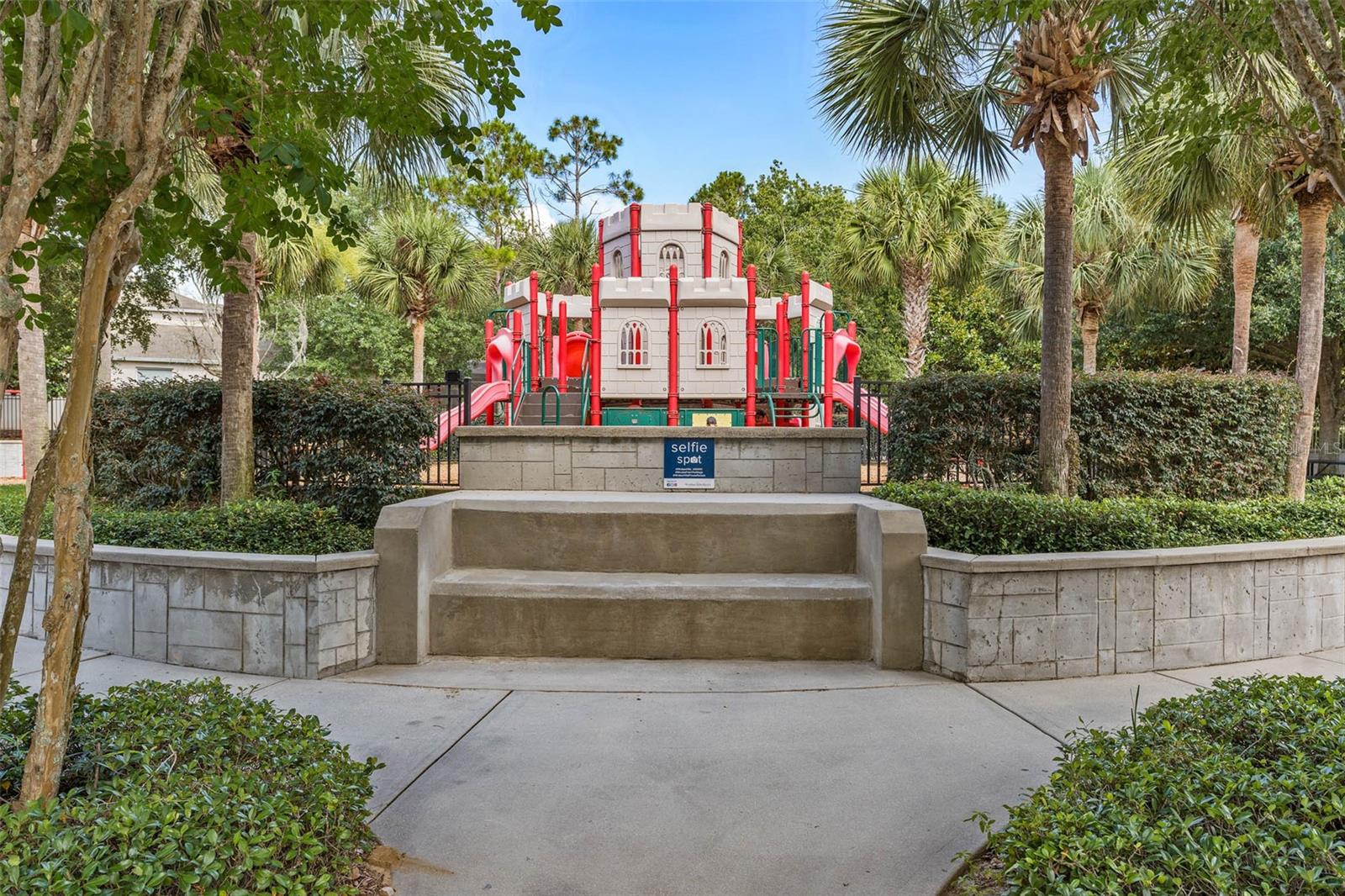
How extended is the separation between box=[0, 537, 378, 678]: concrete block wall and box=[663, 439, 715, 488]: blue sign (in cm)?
353

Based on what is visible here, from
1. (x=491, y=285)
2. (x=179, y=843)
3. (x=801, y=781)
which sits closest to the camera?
(x=179, y=843)

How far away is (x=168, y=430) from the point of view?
799 centimetres

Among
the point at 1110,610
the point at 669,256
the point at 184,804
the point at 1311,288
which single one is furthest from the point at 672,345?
the point at 184,804

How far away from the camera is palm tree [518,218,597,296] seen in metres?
28.6

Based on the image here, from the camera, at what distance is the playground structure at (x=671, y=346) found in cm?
1309

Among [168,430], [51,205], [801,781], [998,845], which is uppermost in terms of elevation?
[51,205]

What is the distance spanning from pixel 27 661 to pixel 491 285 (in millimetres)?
22244

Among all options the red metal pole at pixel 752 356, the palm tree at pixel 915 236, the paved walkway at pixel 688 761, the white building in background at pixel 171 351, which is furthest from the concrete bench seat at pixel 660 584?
the white building in background at pixel 171 351

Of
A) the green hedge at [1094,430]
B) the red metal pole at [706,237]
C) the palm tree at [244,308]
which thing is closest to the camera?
the palm tree at [244,308]

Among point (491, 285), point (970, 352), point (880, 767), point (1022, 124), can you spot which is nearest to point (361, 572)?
point (880, 767)

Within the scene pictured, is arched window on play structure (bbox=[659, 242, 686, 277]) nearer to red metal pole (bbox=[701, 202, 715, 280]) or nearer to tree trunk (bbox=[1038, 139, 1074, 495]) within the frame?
red metal pole (bbox=[701, 202, 715, 280])

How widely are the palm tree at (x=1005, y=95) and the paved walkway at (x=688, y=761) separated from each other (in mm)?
3673

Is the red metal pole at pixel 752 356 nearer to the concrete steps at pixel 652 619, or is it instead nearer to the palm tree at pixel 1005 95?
the palm tree at pixel 1005 95

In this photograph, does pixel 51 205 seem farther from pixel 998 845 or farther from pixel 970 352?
pixel 970 352
